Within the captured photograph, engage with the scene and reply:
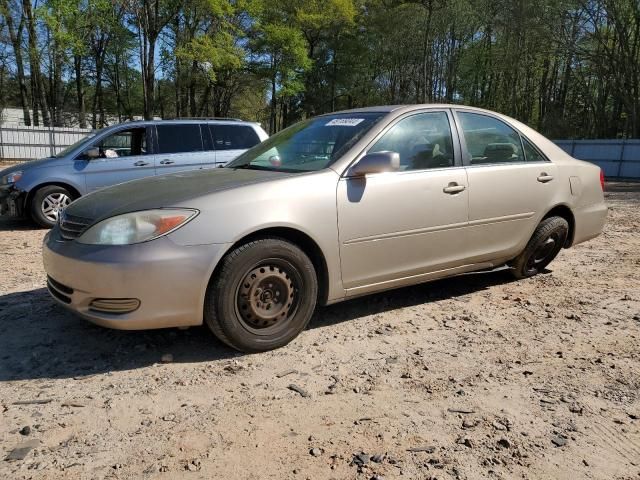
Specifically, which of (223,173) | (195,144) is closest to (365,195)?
(223,173)

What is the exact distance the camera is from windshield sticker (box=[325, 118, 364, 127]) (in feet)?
13.4

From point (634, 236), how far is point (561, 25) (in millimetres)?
25405

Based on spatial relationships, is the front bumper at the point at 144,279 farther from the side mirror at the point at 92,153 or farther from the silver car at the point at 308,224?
the side mirror at the point at 92,153

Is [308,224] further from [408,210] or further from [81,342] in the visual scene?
[81,342]

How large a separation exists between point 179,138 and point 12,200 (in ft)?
8.77

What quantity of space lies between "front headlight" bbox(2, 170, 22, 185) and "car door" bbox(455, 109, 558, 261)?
6572 mm

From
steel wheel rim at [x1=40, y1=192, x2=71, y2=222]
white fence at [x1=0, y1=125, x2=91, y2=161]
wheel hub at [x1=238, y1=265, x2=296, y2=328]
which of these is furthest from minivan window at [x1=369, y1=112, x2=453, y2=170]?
white fence at [x1=0, y1=125, x2=91, y2=161]

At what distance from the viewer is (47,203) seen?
25.9ft

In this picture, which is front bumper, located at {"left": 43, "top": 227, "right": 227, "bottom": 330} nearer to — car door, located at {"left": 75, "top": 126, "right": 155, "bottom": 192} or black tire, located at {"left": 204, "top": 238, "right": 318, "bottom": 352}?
black tire, located at {"left": 204, "top": 238, "right": 318, "bottom": 352}

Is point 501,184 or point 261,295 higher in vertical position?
point 501,184

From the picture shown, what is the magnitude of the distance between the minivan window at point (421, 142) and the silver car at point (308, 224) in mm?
11

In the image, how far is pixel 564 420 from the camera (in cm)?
266

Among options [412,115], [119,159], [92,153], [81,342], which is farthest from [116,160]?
[412,115]

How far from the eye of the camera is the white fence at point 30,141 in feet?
79.3
